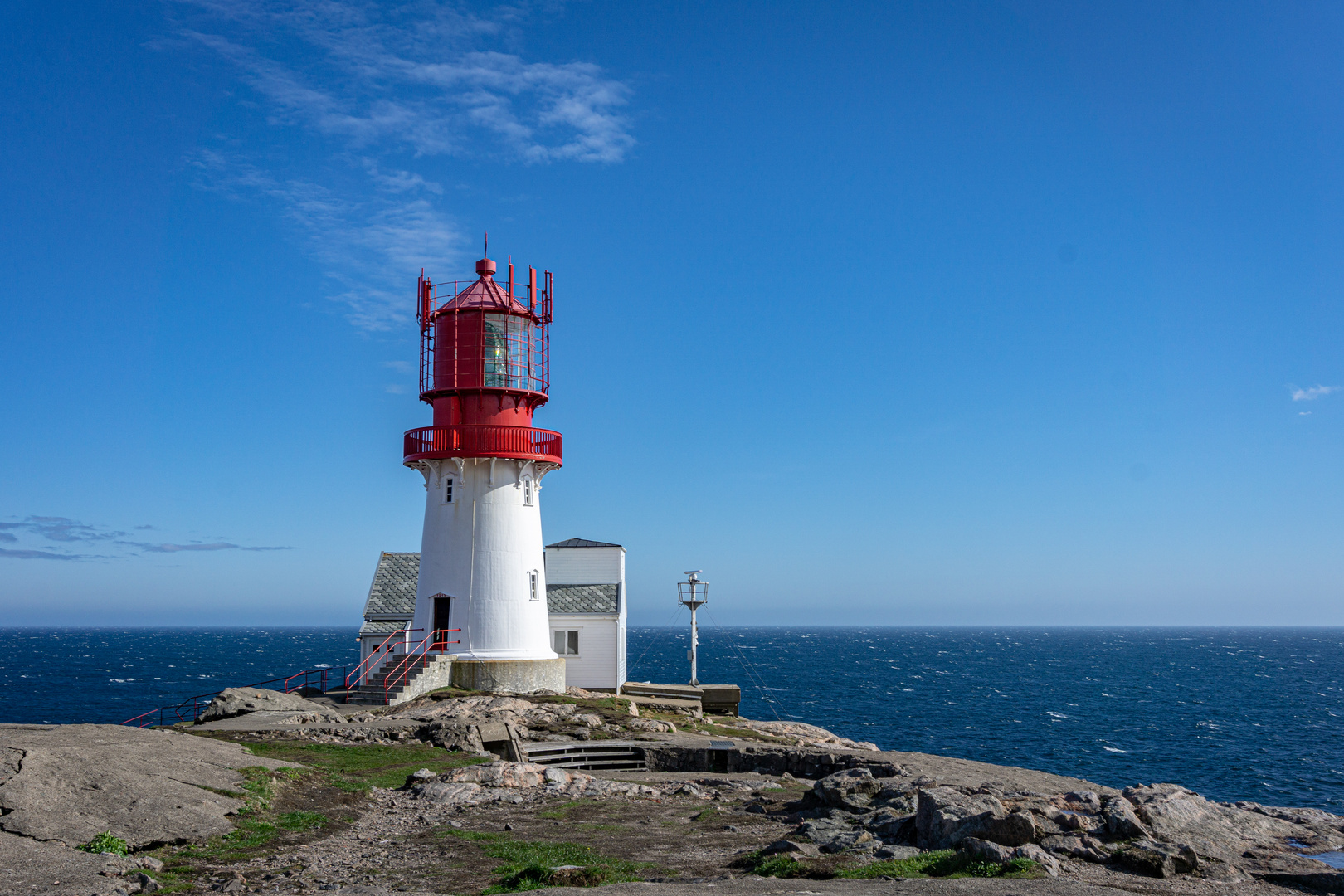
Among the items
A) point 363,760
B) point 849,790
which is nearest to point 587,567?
point 363,760

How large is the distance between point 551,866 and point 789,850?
299 cm

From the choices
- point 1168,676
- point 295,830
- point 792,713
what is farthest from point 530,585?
point 1168,676

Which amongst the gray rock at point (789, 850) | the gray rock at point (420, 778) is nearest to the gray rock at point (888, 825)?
the gray rock at point (789, 850)

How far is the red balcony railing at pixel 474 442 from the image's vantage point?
31.1 metres

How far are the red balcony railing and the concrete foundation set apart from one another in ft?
21.8

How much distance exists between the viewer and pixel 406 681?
93.8 ft

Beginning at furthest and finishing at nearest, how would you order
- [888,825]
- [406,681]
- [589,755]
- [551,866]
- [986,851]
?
[406,681] → [589,755] → [888,825] → [551,866] → [986,851]

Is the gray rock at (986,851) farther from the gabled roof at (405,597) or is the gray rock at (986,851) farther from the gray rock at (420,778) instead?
the gabled roof at (405,597)

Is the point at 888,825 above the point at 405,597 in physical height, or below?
below

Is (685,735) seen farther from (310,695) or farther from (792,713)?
(792,713)

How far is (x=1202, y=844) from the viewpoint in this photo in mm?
11594

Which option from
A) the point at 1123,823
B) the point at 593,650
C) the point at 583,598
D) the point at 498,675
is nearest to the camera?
the point at 1123,823

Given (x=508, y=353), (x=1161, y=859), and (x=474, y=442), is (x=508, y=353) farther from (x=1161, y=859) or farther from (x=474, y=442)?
(x=1161, y=859)

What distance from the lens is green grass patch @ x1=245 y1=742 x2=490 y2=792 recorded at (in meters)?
17.5
